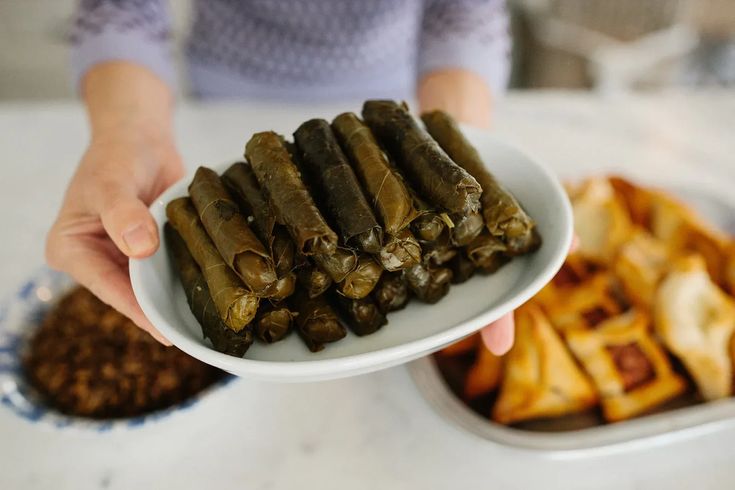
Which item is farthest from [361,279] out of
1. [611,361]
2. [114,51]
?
[114,51]

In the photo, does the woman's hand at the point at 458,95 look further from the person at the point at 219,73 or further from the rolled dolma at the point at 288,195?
the rolled dolma at the point at 288,195

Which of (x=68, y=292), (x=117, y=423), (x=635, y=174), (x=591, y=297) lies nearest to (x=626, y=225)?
(x=591, y=297)

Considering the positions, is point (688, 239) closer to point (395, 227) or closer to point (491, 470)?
point (491, 470)


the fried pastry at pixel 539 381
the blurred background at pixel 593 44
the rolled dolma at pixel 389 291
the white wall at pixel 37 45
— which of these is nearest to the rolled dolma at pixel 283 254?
the rolled dolma at pixel 389 291

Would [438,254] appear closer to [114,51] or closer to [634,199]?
[634,199]

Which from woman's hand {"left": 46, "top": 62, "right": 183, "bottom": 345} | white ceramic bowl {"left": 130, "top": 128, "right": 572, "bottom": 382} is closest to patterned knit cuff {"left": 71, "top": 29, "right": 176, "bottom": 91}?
woman's hand {"left": 46, "top": 62, "right": 183, "bottom": 345}
